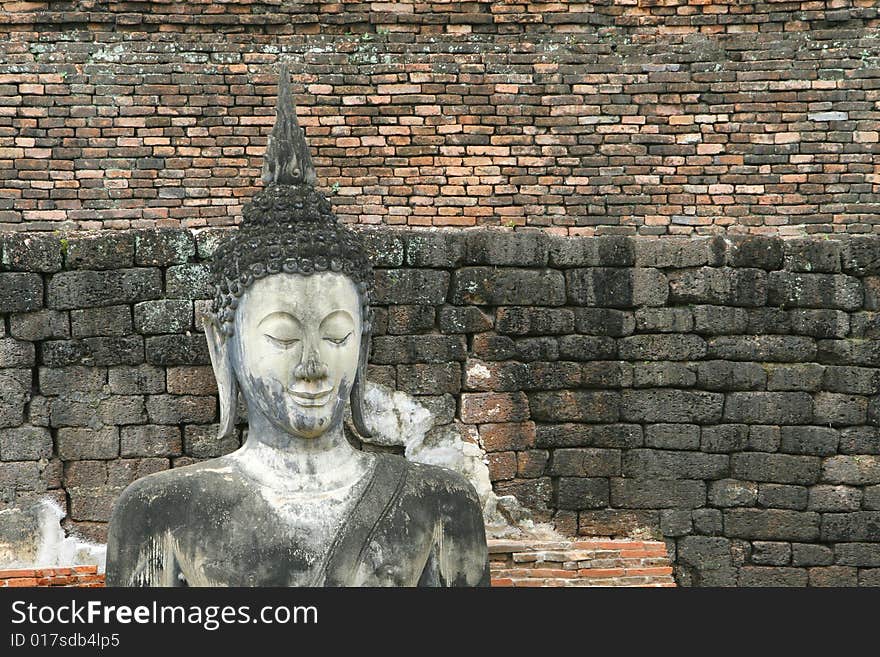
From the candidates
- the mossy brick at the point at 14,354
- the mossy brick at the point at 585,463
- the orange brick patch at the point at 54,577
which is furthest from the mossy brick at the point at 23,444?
the mossy brick at the point at 585,463

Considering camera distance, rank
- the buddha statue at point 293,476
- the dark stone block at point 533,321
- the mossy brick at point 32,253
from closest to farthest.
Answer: the buddha statue at point 293,476 < the mossy brick at point 32,253 < the dark stone block at point 533,321

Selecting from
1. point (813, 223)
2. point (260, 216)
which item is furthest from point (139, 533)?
point (813, 223)

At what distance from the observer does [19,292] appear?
31.0ft

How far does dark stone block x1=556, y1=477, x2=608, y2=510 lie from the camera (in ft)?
32.5

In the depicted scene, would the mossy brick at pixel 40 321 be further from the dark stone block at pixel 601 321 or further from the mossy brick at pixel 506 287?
the dark stone block at pixel 601 321

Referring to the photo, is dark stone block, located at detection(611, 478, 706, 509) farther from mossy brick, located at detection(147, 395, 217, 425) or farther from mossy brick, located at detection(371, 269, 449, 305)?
A: mossy brick, located at detection(147, 395, 217, 425)

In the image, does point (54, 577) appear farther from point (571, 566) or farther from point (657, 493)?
point (657, 493)

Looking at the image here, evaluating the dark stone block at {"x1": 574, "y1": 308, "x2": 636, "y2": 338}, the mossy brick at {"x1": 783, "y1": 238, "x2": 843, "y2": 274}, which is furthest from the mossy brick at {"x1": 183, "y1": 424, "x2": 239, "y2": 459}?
the mossy brick at {"x1": 783, "y1": 238, "x2": 843, "y2": 274}

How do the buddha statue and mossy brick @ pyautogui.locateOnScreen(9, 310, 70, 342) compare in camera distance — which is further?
mossy brick @ pyautogui.locateOnScreen(9, 310, 70, 342)

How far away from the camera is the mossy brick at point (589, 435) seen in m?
9.91

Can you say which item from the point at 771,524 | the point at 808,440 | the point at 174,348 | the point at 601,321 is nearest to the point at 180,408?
the point at 174,348

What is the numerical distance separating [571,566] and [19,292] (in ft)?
10.9

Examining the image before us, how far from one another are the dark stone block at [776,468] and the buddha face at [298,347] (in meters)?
Result: 3.88

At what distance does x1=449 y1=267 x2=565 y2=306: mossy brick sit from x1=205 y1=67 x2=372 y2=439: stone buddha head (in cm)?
280
